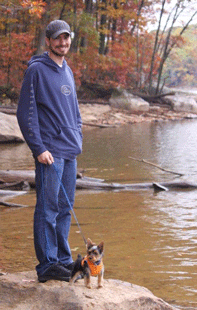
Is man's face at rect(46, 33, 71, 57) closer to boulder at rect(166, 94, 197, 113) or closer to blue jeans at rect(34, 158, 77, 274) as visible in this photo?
blue jeans at rect(34, 158, 77, 274)

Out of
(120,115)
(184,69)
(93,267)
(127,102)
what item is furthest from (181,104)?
(184,69)

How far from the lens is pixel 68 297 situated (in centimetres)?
407

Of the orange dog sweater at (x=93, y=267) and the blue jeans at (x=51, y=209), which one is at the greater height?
the blue jeans at (x=51, y=209)

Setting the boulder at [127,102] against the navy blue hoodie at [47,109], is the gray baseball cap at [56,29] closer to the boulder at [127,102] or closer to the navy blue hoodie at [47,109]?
the navy blue hoodie at [47,109]

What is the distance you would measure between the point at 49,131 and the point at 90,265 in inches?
42.3

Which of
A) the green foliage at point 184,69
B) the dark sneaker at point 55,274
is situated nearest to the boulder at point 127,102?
the dark sneaker at point 55,274

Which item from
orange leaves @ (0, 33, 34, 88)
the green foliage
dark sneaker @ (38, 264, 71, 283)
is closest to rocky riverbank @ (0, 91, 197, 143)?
orange leaves @ (0, 33, 34, 88)

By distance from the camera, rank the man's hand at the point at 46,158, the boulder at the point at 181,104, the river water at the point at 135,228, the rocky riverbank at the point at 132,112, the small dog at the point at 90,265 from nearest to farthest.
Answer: the small dog at the point at 90,265, the man's hand at the point at 46,158, the river water at the point at 135,228, the rocky riverbank at the point at 132,112, the boulder at the point at 181,104

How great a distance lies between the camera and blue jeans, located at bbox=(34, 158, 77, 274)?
14.0 ft

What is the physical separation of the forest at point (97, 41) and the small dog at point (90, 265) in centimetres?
2150

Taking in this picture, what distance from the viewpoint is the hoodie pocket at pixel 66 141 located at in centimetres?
430

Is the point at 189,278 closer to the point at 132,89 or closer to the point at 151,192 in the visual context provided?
the point at 151,192

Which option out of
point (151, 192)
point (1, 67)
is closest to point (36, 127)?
point (151, 192)

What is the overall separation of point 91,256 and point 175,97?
30580mm
